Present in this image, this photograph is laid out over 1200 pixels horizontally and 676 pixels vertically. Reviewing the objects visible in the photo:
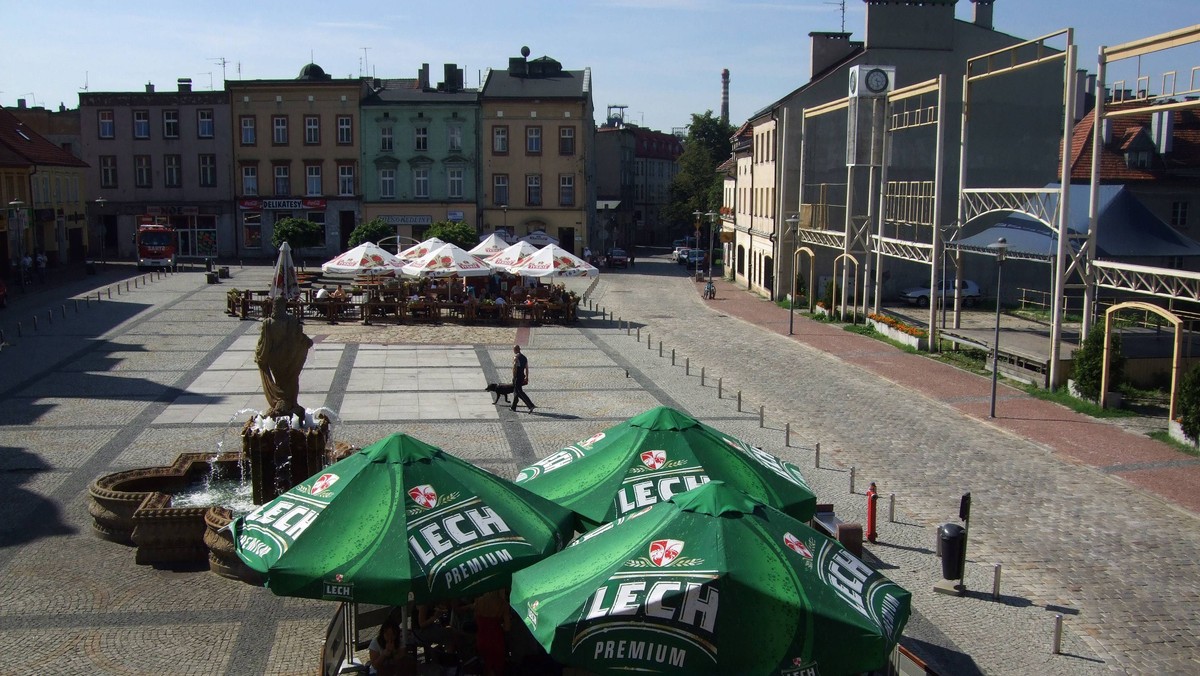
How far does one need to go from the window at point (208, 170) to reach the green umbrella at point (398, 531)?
5930cm

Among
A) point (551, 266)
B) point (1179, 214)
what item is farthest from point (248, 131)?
point (1179, 214)

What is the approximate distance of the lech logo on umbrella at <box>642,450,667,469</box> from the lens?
37.3 ft

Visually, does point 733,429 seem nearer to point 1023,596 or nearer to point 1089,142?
point 1023,596

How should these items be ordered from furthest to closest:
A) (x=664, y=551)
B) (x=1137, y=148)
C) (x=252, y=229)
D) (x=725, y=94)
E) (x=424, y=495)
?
1. (x=725, y=94)
2. (x=252, y=229)
3. (x=1137, y=148)
4. (x=424, y=495)
5. (x=664, y=551)

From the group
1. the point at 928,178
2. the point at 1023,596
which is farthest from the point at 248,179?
the point at 1023,596

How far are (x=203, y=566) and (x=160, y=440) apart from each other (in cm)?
701

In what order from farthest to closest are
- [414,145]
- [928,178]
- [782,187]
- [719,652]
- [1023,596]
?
1. [414,145]
2. [782,187]
3. [928,178]
4. [1023,596]
5. [719,652]

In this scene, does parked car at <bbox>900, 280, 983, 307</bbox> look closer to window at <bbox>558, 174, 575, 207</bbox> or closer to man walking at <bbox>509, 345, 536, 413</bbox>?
window at <bbox>558, 174, 575, 207</bbox>

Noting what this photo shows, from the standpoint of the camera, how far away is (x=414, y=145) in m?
64.1

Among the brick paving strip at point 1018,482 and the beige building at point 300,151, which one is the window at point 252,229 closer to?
the beige building at point 300,151

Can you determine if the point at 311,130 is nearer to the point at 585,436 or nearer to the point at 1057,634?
the point at 585,436

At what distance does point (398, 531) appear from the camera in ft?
30.3

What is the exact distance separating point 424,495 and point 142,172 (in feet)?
206

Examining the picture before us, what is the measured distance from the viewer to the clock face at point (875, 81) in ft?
124
